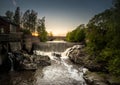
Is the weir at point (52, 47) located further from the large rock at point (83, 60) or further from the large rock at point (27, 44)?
the large rock at point (83, 60)

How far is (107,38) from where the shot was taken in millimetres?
25109

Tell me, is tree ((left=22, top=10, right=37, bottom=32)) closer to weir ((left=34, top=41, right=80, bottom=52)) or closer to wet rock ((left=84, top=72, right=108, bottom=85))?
weir ((left=34, top=41, right=80, bottom=52))

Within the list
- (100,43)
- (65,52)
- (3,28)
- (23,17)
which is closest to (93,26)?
(100,43)

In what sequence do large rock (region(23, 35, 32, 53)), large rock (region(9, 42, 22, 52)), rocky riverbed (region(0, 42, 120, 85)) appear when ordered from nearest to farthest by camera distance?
1. rocky riverbed (region(0, 42, 120, 85))
2. large rock (region(9, 42, 22, 52))
3. large rock (region(23, 35, 32, 53))

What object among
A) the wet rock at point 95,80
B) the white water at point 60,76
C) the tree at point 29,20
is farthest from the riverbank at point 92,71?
the tree at point 29,20

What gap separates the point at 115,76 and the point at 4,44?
19364mm

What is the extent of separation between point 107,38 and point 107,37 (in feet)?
0.77

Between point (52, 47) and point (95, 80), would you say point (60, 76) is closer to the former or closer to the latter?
point (95, 80)

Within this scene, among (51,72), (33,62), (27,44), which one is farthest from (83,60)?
(27,44)

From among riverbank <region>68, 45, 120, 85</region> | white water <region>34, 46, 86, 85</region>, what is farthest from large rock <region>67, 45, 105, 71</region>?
white water <region>34, 46, 86, 85</region>

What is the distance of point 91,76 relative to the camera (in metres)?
22.4

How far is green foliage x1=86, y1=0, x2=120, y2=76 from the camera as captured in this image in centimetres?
1994

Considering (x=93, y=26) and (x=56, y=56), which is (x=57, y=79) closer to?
(x=93, y=26)

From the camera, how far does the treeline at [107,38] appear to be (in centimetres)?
1998
